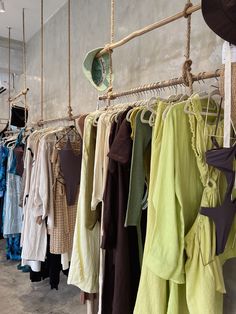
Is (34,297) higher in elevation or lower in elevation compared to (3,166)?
lower

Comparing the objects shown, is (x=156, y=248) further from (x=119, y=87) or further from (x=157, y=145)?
(x=119, y=87)

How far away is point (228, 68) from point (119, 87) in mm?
1305

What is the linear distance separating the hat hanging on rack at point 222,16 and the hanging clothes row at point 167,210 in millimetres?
223

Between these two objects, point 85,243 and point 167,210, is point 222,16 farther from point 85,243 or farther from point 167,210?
point 85,243

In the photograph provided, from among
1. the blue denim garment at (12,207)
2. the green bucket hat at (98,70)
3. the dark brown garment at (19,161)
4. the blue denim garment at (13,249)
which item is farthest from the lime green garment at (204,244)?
the blue denim garment at (13,249)

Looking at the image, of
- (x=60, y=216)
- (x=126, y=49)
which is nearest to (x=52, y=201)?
(x=60, y=216)

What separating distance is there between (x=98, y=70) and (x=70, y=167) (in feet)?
2.09

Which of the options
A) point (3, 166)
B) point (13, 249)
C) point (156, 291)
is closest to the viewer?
point (156, 291)

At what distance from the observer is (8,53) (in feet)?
13.0

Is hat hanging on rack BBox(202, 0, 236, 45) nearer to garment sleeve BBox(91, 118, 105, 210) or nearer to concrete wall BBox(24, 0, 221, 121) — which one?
concrete wall BBox(24, 0, 221, 121)

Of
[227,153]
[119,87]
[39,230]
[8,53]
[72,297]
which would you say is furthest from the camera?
[8,53]

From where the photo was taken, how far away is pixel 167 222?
3.08 ft

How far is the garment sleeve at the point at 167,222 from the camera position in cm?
92

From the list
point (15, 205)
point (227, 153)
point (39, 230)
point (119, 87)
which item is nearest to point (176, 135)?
point (227, 153)
